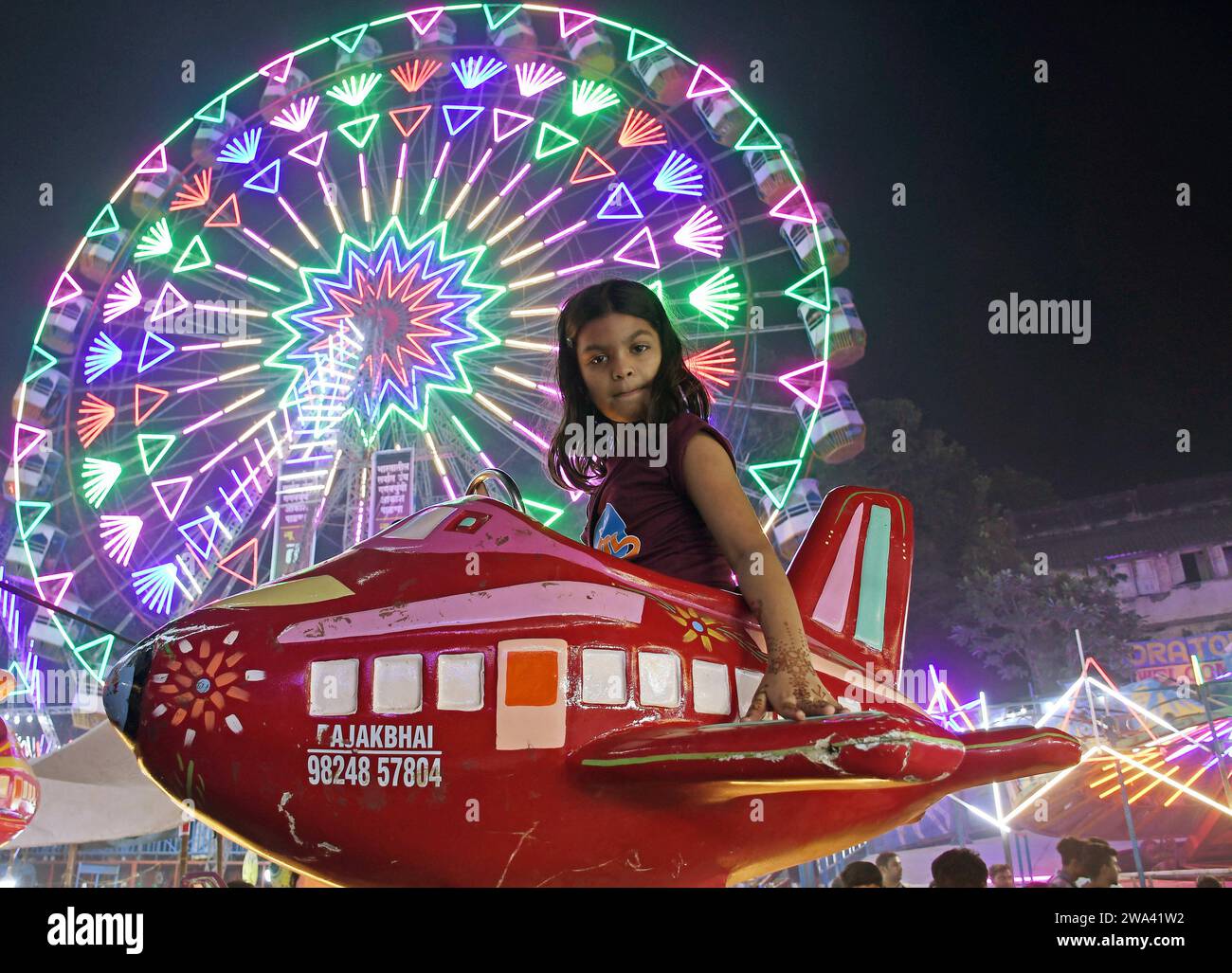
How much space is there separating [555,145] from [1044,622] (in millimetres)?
16679

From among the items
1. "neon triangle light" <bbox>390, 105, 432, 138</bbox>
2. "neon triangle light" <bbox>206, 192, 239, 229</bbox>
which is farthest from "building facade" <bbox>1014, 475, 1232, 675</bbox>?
"neon triangle light" <bbox>206, 192, 239, 229</bbox>

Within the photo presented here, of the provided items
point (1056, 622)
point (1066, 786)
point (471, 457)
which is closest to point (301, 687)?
point (471, 457)

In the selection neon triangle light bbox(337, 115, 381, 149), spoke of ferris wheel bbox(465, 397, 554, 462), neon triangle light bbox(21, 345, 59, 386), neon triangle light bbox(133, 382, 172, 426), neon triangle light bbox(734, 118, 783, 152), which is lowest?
spoke of ferris wheel bbox(465, 397, 554, 462)

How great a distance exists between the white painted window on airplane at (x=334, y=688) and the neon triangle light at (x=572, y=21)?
12367mm

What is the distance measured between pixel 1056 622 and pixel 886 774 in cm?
2409

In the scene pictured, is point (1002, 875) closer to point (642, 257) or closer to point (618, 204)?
point (642, 257)

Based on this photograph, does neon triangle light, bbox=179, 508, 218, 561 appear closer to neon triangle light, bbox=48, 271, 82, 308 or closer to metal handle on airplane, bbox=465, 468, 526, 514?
neon triangle light, bbox=48, 271, 82, 308

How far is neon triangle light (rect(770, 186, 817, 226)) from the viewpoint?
39.7ft

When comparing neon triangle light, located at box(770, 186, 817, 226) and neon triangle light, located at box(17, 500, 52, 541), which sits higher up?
neon triangle light, located at box(770, 186, 817, 226)

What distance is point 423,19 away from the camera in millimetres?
12883

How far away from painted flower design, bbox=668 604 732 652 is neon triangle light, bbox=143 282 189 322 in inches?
480

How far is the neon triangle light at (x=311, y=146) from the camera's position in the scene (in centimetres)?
1292

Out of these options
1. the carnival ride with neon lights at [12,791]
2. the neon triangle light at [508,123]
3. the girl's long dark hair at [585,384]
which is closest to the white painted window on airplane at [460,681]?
the girl's long dark hair at [585,384]
